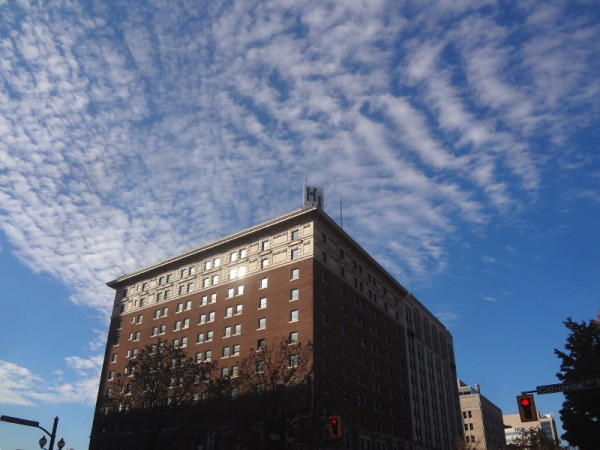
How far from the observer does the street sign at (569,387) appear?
24.1m

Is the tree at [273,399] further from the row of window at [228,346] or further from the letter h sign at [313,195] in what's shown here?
the letter h sign at [313,195]

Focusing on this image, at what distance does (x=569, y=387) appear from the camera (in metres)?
24.7

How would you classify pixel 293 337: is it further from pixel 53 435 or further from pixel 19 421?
pixel 19 421

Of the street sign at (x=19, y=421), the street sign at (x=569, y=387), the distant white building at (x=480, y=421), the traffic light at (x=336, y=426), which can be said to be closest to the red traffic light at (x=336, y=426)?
the traffic light at (x=336, y=426)

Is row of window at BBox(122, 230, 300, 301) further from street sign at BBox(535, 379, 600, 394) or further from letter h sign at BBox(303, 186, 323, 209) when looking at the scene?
street sign at BBox(535, 379, 600, 394)

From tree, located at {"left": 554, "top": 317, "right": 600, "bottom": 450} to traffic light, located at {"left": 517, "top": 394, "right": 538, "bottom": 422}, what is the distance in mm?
21917

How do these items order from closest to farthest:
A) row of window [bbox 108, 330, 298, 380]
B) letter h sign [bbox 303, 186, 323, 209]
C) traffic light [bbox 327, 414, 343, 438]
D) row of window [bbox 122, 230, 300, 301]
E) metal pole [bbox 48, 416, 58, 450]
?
traffic light [bbox 327, 414, 343, 438] < metal pole [bbox 48, 416, 58, 450] < row of window [bbox 108, 330, 298, 380] < row of window [bbox 122, 230, 300, 301] < letter h sign [bbox 303, 186, 323, 209]

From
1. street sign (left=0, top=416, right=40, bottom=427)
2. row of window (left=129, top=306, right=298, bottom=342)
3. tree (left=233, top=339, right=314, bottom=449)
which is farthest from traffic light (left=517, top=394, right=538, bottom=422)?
row of window (left=129, top=306, right=298, bottom=342)

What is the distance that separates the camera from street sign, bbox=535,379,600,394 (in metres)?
24.1

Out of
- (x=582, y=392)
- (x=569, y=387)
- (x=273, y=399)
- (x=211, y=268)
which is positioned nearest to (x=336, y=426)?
(x=569, y=387)

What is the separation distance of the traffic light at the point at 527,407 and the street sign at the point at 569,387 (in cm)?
67

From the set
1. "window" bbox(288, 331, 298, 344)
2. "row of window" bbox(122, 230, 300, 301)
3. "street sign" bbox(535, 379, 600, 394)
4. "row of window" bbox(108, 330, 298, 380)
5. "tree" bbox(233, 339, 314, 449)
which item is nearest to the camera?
"street sign" bbox(535, 379, 600, 394)

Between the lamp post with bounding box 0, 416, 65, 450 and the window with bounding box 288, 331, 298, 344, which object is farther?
the window with bounding box 288, 331, 298, 344

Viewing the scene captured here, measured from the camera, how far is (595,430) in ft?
152
